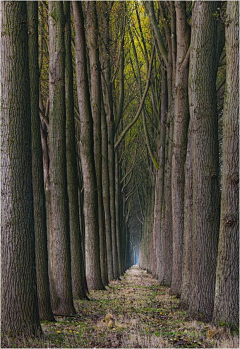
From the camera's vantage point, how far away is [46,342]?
6133 mm

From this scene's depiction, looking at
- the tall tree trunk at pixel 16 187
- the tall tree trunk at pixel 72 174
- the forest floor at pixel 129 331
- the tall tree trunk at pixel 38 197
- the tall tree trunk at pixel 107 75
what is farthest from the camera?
the tall tree trunk at pixel 107 75

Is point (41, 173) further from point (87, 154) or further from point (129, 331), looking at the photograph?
point (87, 154)

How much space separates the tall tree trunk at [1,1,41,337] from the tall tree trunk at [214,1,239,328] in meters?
2.94

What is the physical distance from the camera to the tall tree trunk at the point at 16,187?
6.21 metres

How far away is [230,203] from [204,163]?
156 cm

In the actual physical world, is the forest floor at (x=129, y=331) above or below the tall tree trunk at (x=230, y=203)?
below

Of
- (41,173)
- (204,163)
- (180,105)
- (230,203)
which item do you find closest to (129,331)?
(230,203)

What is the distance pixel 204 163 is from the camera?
27.9 feet

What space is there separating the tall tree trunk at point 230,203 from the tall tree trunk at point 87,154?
6.61m

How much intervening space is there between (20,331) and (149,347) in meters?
1.82

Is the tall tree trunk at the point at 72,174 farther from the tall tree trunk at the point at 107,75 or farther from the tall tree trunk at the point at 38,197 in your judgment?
the tall tree trunk at the point at 107,75

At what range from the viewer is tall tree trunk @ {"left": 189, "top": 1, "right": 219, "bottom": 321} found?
332 inches

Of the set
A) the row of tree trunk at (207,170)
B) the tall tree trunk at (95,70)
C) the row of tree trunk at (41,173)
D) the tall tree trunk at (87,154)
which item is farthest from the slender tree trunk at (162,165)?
the row of tree trunk at (207,170)

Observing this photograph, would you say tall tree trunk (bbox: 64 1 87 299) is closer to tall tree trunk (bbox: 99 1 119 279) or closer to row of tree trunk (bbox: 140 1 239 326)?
row of tree trunk (bbox: 140 1 239 326)
